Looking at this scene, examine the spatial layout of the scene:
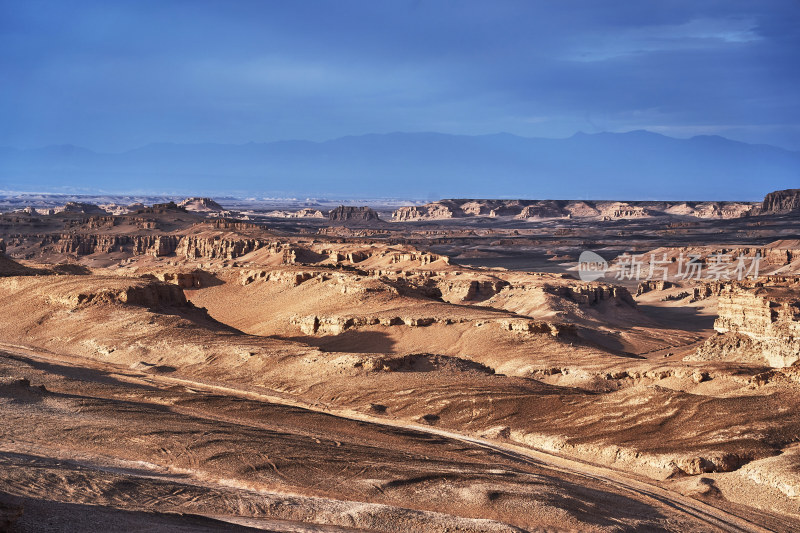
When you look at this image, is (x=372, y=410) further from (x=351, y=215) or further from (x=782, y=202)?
(x=782, y=202)

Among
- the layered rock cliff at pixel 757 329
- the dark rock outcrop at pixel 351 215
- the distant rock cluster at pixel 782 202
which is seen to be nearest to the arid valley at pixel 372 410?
the layered rock cliff at pixel 757 329

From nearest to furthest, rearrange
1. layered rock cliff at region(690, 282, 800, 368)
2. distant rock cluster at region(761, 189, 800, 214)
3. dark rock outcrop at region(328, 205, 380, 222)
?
layered rock cliff at region(690, 282, 800, 368) < distant rock cluster at region(761, 189, 800, 214) < dark rock outcrop at region(328, 205, 380, 222)

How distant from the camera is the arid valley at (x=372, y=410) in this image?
12883 mm

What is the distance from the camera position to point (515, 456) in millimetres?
18109

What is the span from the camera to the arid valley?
12.9 meters

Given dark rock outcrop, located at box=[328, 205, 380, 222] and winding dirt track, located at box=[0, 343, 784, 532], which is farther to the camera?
dark rock outcrop, located at box=[328, 205, 380, 222]

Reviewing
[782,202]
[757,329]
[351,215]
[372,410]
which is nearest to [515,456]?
[372,410]

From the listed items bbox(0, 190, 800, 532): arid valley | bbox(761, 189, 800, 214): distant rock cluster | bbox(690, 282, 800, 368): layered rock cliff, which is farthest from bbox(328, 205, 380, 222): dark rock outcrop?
bbox(690, 282, 800, 368): layered rock cliff

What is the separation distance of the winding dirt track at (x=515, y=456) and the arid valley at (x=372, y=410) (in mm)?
84

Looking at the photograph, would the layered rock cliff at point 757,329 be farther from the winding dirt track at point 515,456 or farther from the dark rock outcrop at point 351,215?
the dark rock outcrop at point 351,215

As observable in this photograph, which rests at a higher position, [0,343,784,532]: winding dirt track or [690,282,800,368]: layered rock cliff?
[690,282,800,368]: layered rock cliff

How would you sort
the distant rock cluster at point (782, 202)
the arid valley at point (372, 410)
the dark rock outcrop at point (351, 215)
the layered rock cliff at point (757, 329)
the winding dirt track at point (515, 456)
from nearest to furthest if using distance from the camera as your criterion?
the arid valley at point (372, 410), the winding dirt track at point (515, 456), the layered rock cliff at point (757, 329), the distant rock cluster at point (782, 202), the dark rock outcrop at point (351, 215)

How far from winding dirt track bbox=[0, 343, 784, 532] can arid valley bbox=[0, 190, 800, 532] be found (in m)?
0.08

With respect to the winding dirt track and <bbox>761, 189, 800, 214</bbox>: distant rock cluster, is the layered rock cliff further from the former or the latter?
<bbox>761, 189, 800, 214</bbox>: distant rock cluster
